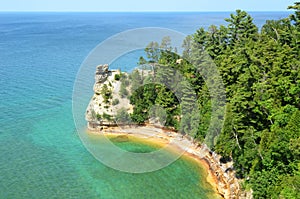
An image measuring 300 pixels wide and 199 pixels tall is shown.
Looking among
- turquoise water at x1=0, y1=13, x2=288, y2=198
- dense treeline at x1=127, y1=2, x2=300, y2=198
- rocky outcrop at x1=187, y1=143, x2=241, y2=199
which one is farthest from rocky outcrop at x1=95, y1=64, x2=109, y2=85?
rocky outcrop at x1=187, y1=143, x2=241, y2=199

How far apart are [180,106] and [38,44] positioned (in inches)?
2256

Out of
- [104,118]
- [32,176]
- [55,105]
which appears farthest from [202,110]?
[55,105]

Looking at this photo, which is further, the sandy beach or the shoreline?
the sandy beach

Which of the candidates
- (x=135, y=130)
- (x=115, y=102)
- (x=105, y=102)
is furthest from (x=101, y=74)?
(x=135, y=130)

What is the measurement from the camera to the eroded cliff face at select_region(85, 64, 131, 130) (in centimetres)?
2938

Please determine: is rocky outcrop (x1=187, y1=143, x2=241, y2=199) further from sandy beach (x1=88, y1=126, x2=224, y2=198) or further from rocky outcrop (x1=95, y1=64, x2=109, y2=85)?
rocky outcrop (x1=95, y1=64, x2=109, y2=85)

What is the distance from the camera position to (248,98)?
20922 millimetres

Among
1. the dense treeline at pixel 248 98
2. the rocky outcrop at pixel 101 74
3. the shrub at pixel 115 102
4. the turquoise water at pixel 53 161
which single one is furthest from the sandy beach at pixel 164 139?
the rocky outcrop at pixel 101 74

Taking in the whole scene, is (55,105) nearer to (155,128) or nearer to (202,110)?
(155,128)

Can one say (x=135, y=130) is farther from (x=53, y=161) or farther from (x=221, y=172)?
(x=221, y=172)

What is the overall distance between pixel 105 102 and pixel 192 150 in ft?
32.8

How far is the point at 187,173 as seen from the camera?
73.4 ft

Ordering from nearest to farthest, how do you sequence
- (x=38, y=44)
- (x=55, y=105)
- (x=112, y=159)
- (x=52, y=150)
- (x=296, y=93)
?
(x=296, y=93)
(x=112, y=159)
(x=52, y=150)
(x=55, y=105)
(x=38, y=44)

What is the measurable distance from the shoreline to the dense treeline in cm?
81
